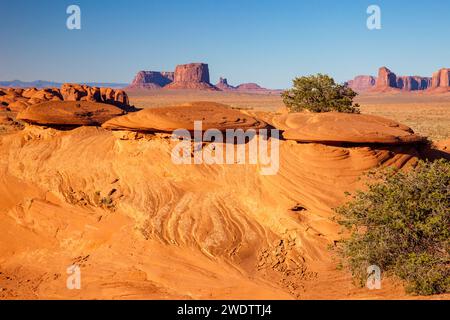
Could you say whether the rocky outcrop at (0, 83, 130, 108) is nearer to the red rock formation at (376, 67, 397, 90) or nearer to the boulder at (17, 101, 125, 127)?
the boulder at (17, 101, 125, 127)

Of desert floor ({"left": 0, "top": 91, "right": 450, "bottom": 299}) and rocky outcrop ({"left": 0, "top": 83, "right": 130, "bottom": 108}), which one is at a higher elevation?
rocky outcrop ({"left": 0, "top": 83, "right": 130, "bottom": 108})

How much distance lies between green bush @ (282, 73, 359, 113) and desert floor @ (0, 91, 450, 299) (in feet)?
37.8

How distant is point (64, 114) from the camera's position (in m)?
15.8

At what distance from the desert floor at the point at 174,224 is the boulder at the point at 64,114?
1.60 m

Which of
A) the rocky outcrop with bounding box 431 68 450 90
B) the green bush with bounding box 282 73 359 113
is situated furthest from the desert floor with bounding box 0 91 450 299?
the rocky outcrop with bounding box 431 68 450 90

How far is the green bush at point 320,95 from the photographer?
23734mm

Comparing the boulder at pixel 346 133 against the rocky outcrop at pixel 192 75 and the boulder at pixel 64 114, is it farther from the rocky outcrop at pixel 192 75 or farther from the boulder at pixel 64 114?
the rocky outcrop at pixel 192 75

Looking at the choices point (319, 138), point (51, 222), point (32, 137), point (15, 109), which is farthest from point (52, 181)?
point (15, 109)

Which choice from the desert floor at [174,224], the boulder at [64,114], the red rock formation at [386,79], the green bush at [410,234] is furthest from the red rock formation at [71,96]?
the red rock formation at [386,79]

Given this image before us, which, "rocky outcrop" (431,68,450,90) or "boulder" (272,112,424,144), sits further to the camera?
"rocky outcrop" (431,68,450,90)

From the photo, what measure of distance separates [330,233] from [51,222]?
7.78 meters

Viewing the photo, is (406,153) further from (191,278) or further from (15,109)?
(15,109)

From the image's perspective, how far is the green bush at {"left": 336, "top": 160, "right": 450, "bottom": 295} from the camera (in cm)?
771

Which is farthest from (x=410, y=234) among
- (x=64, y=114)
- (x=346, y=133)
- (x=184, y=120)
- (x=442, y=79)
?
(x=442, y=79)
